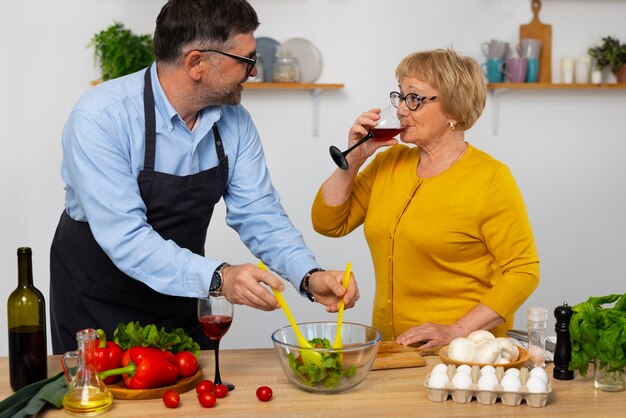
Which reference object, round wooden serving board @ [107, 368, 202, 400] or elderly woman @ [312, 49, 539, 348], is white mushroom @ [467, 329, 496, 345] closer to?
elderly woman @ [312, 49, 539, 348]

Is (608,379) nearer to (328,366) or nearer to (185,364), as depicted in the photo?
(328,366)

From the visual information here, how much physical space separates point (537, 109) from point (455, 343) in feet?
9.64

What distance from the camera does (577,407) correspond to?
6.26 feet

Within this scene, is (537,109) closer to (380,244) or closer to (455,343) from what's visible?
(380,244)

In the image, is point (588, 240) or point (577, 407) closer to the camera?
point (577, 407)

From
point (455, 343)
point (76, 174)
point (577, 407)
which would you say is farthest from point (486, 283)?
point (76, 174)

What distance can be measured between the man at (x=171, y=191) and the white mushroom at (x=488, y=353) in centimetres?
34

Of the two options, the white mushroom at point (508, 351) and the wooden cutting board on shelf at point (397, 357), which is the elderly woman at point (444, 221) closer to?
the wooden cutting board on shelf at point (397, 357)

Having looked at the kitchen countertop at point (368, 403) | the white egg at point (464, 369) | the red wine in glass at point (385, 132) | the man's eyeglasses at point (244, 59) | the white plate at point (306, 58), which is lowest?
the kitchen countertop at point (368, 403)

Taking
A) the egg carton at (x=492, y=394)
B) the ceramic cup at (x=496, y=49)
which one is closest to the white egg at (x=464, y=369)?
the egg carton at (x=492, y=394)

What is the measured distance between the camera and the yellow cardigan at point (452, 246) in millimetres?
2625

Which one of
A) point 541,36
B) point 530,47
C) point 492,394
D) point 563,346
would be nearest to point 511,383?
point 492,394

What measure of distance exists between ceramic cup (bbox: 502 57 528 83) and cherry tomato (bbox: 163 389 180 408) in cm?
320

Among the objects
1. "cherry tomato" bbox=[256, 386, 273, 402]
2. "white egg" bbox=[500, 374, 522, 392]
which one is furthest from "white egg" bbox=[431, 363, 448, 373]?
"cherry tomato" bbox=[256, 386, 273, 402]
